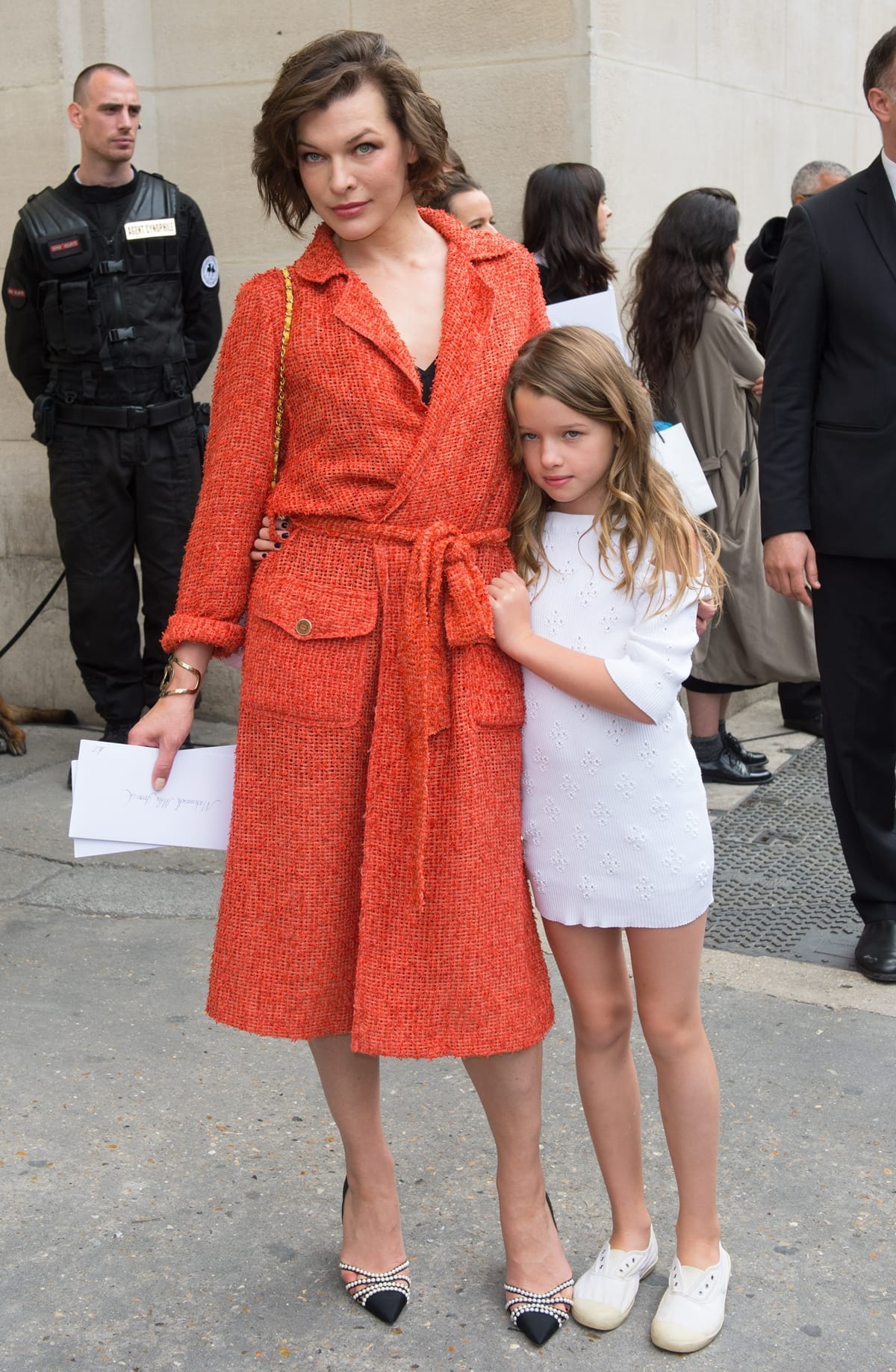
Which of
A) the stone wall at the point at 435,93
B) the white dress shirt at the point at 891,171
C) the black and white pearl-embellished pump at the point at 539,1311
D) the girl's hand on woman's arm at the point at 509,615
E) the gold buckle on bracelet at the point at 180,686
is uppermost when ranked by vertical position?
the stone wall at the point at 435,93

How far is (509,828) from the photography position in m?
2.48

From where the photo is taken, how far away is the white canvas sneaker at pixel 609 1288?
258cm

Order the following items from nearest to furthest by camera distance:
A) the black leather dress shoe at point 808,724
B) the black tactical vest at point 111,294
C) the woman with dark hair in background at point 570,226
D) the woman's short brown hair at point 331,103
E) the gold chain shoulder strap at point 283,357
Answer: the woman's short brown hair at point 331,103
the gold chain shoulder strap at point 283,357
the woman with dark hair in background at point 570,226
the black tactical vest at point 111,294
the black leather dress shoe at point 808,724

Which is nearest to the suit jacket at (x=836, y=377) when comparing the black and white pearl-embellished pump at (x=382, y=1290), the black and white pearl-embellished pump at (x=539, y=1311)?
the black and white pearl-embellished pump at (x=539, y=1311)

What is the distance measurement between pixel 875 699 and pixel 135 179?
127 inches

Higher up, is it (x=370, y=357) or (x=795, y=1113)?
(x=370, y=357)

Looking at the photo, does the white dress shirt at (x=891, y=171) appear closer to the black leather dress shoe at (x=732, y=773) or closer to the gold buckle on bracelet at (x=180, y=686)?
the gold buckle on bracelet at (x=180, y=686)

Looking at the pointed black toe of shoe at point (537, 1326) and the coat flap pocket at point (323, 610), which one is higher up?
the coat flap pocket at point (323, 610)

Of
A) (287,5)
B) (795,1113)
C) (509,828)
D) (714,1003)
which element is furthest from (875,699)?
(287,5)

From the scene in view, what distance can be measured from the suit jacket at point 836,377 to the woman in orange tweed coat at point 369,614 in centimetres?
134

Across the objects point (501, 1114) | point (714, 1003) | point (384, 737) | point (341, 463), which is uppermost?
point (341, 463)

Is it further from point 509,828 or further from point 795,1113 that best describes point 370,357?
point 795,1113

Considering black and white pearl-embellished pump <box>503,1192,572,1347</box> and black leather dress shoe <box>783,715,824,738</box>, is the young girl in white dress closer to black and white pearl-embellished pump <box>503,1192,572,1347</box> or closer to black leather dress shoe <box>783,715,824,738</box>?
black and white pearl-embellished pump <box>503,1192,572,1347</box>

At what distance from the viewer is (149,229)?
214 inches
